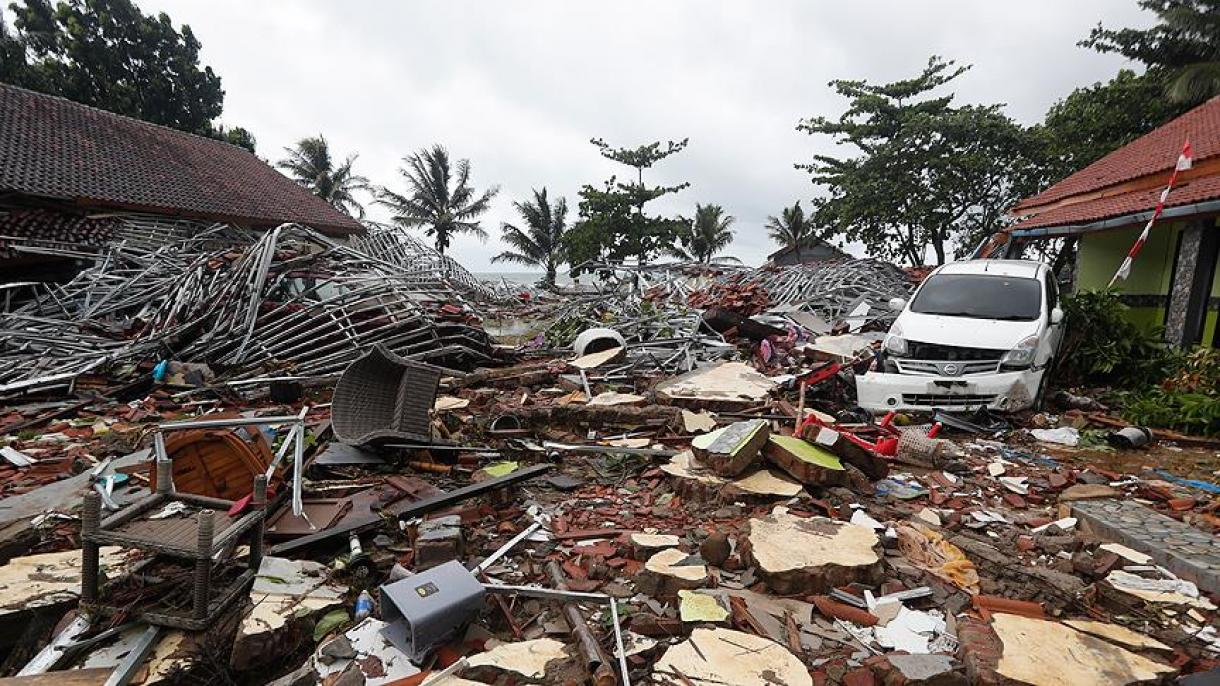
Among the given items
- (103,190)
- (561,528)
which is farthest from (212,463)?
(103,190)

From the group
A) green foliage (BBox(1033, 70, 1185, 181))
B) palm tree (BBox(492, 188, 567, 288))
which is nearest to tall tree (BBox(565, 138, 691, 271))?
palm tree (BBox(492, 188, 567, 288))

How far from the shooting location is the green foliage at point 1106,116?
1739 cm

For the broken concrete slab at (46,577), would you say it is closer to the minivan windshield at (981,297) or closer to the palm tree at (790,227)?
the minivan windshield at (981,297)

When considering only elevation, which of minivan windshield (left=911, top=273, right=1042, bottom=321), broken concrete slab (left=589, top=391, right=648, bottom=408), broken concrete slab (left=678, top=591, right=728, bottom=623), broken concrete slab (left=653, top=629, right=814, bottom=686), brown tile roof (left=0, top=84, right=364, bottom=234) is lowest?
broken concrete slab (left=653, top=629, right=814, bottom=686)

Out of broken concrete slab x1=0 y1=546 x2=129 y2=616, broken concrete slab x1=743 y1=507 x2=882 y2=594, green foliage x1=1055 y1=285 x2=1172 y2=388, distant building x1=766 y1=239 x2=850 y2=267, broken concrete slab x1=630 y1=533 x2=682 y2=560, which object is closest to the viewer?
broken concrete slab x1=0 y1=546 x2=129 y2=616

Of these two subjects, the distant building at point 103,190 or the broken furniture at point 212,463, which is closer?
the broken furniture at point 212,463

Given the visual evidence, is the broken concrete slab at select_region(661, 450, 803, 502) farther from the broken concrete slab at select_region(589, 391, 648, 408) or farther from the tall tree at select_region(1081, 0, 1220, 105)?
the tall tree at select_region(1081, 0, 1220, 105)

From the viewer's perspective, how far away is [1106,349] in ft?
26.1

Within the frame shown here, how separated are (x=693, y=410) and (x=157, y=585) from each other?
4994mm

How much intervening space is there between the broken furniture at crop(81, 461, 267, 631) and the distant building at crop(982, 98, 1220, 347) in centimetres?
1115

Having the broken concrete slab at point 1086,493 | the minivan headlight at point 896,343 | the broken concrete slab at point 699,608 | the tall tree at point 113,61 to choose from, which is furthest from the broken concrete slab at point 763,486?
the tall tree at point 113,61

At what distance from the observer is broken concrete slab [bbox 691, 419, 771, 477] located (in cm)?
438

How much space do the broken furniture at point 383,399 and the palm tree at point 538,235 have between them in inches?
1144

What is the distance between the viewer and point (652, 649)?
8.74 ft
